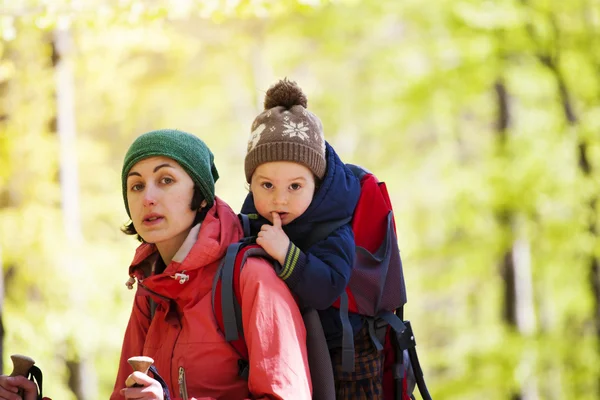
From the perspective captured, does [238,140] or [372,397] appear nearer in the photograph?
[372,397]

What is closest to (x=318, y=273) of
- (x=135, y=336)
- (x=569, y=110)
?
(x=135, y=336)

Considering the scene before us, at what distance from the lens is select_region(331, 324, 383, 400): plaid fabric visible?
7.79ft

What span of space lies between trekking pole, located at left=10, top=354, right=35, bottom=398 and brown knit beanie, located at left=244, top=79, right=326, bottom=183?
3.01ft

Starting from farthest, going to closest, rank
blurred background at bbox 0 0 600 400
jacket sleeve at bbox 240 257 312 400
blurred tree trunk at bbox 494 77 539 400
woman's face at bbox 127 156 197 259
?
blurred tree trunk at bbox 494 77 539 400, blurred background at bbox 0 0 600 400, woman's face at bbox 127 156 197 259, jacket sleeve at bbox 240 257 312 400

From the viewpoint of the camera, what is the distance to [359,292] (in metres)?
2.39

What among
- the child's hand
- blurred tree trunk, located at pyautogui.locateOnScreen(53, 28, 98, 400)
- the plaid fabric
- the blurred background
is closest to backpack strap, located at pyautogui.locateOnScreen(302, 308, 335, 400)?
the plaid fabric

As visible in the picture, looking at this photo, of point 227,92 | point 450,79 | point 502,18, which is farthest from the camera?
point 227,92

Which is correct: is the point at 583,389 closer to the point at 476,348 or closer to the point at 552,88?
the point at 476,348

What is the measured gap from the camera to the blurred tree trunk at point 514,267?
9.14 m

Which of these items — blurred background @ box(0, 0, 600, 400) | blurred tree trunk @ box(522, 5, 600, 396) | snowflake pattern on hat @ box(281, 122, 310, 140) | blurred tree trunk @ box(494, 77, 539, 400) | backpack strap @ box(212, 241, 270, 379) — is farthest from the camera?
blurred tree trunk @ box(494, 77, 539, 400)

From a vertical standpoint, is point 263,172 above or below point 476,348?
below

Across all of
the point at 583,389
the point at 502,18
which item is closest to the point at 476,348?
the point at 583,389

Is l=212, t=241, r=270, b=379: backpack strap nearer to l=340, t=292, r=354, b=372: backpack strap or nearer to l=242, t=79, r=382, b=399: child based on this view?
l=242, t=79, r=382, b=399: child

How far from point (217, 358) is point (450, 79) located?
7.66m
